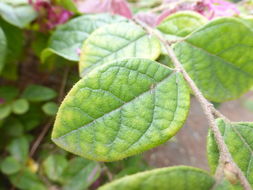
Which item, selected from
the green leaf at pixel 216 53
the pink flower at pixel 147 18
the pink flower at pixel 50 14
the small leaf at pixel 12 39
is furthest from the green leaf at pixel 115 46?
the small leaf at pixel 12 39

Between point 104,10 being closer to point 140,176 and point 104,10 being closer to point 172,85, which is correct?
point 172,85

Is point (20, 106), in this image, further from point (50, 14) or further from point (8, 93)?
point (50, 14)

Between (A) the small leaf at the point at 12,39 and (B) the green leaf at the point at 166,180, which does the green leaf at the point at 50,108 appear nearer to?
(A) the small leaf at the point at 12,39

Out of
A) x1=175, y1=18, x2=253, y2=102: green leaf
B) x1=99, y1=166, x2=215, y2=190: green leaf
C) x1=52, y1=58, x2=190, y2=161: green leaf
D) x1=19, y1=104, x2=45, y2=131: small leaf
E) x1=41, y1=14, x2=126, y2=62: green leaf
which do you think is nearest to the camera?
x1=99, y1=166, x2=215, y2=190: green leaf

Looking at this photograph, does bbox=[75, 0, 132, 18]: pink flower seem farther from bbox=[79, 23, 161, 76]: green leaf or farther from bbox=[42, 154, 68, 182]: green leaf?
bbox=[42, 154, 68, 182]: green leaf

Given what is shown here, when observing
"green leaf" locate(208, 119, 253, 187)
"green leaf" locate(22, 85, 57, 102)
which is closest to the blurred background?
"green leaf" locate(22, 85, 57, 102)
